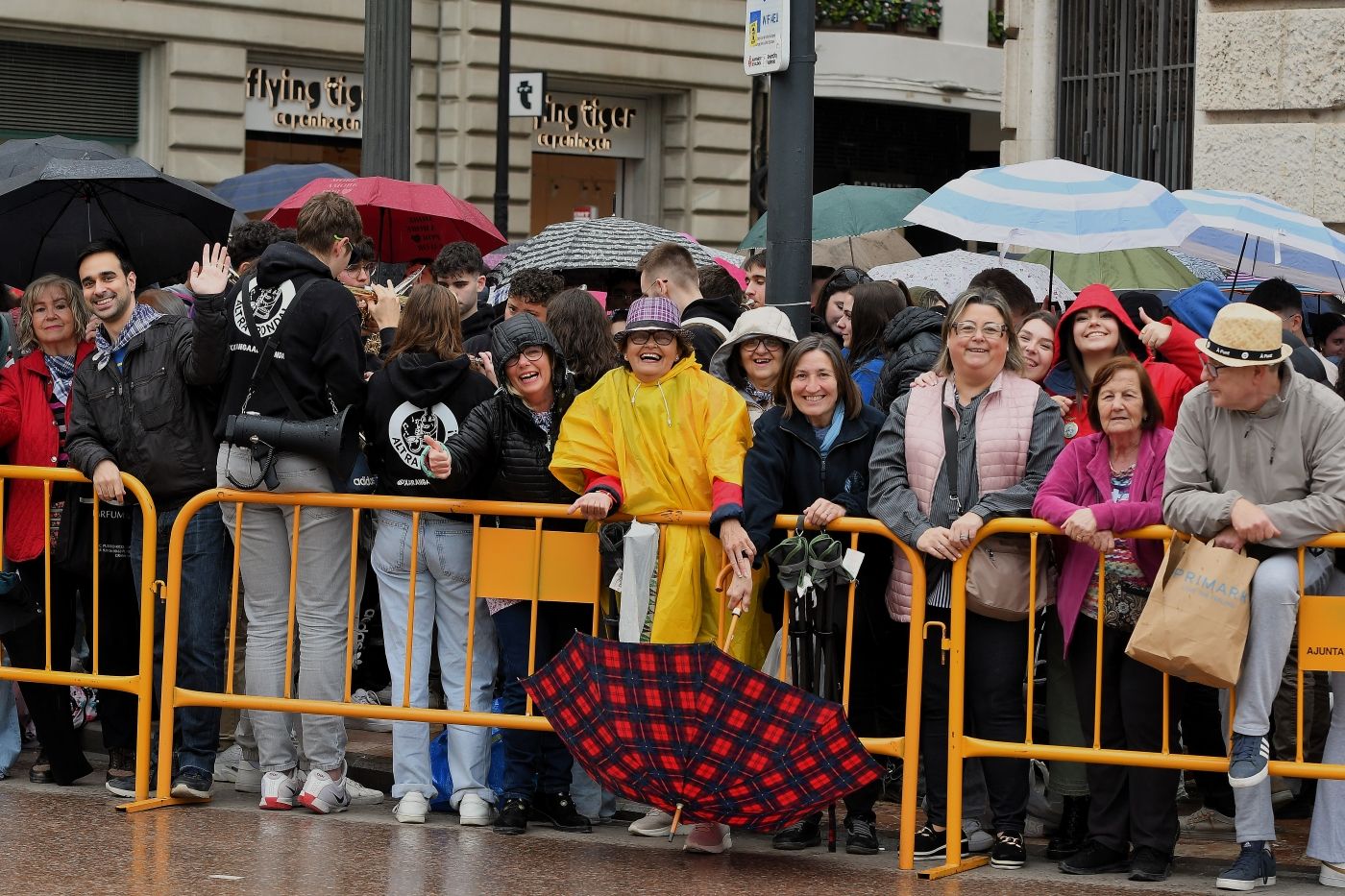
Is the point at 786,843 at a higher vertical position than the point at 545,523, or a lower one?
lower

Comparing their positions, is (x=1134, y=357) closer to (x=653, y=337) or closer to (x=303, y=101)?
(x=653, y=337)

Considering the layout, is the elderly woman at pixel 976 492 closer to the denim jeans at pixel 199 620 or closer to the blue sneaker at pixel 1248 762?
the blue sneaker at pixel 1248 762

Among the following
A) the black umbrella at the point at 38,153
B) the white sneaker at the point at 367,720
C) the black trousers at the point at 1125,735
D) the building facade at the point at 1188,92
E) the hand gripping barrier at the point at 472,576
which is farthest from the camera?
the black umbrella at the point at 38,153

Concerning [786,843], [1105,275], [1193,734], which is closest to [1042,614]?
[1193,734]

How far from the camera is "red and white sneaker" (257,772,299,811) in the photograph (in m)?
7.53

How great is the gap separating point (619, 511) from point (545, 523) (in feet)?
1.31

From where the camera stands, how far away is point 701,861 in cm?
691

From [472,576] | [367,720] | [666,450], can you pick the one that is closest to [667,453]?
[666,450]

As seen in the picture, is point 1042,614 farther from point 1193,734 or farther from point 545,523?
point 545,523

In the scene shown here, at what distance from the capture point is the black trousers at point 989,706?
6926mm

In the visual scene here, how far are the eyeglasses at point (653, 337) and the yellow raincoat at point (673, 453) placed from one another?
0.35 ft

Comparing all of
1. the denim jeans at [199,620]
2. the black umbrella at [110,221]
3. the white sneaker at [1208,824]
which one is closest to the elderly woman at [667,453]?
the denim jeans at [199,620]

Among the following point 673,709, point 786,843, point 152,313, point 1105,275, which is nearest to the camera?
point 673,709

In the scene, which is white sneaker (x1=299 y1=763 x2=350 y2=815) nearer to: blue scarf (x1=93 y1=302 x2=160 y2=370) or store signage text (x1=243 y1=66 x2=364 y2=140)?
blue scarf (x1=93 y1=302 x2=160 y2=370)
